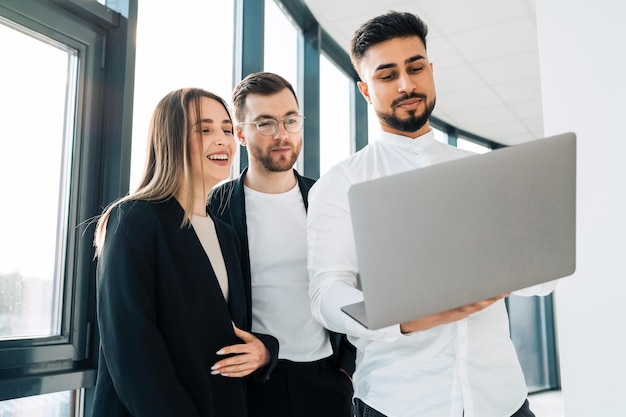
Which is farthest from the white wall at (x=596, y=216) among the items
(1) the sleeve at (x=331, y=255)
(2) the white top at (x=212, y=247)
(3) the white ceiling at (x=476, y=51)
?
(3) the white ceiling at (x=476, y=51)

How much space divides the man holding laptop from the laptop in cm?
11

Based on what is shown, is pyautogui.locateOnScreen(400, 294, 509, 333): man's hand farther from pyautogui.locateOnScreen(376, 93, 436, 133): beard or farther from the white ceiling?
the white ceiling

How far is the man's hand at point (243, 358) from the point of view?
3.70ft

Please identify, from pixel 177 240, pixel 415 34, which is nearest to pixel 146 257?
pixel 177 240

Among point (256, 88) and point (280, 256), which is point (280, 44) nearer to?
point (256, 88)

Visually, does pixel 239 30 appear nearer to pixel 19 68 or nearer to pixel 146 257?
pixel 19 68

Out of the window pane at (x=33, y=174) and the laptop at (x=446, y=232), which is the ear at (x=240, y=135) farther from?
the laptop at (x=446, y=232)

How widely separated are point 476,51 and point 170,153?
3045 millimetres

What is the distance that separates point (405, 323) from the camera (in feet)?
2.91

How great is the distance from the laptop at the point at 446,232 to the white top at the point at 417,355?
19 cm

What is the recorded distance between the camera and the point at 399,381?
1.02m

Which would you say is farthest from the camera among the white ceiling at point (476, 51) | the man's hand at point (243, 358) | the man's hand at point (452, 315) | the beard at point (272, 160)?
the white ceiling at point (476, 51)

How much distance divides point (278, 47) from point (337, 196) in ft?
6.45

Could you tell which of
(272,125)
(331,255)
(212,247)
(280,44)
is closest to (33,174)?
(212,247)
